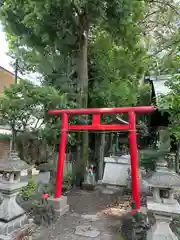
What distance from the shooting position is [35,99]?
720 cm

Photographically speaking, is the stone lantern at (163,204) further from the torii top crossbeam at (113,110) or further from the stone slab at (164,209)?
the torii top crossbeam at (113,110)

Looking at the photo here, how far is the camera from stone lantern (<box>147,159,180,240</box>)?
140 inches

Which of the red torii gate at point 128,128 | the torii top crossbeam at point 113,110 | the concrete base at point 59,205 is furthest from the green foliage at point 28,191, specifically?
the torii top crossbeam at point 113,110

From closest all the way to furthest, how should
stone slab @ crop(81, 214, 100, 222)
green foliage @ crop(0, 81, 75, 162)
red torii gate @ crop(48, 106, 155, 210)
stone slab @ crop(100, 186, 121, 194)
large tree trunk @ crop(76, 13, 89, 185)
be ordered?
1. red torii gate @ crop(48, 106, 155, 210)
2. stone slab @ crop(81, 214, 100, 222)
3. green foliage @ crop(0, 81, 75, 162)
4. stone slab @ crop(100, 186, 121, 194)
5. large tree trunk @ crop(76, 13, 89, 185)

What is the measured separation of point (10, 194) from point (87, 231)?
7.22 ft

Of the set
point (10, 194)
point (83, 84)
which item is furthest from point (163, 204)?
point (83, 84)

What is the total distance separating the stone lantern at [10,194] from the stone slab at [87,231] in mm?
1474

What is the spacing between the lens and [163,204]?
3.66 metres

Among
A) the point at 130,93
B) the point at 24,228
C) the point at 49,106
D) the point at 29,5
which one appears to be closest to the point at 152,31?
the point at 130,93

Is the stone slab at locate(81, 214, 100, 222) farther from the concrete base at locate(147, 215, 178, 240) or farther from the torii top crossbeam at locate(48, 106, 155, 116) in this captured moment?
the torii top crossbeam at locate(48, 106, 155, 116)

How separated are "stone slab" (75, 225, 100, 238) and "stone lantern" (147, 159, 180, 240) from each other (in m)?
1.63

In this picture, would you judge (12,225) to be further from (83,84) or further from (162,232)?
(83,84)

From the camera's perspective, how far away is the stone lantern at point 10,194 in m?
4.20

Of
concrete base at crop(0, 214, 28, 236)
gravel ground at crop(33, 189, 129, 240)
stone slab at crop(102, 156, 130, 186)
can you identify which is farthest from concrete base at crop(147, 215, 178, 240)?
stone slab at crop(102, 156, 130, 186)
